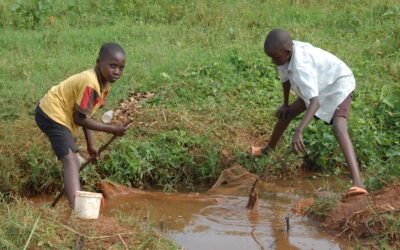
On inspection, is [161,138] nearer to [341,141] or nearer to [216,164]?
[216,164]

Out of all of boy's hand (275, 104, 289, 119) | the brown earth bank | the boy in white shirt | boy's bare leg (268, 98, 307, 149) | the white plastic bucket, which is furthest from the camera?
boy's hand (275, 104, 289, 119)

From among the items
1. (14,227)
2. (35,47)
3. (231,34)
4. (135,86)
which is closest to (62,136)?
(14,227)

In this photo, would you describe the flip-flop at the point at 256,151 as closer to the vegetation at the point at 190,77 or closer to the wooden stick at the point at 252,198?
the vegetation at the point at 190,77

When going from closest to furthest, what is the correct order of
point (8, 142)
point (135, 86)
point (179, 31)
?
point (8, 142) → point (135, 86) → point (179, 31)

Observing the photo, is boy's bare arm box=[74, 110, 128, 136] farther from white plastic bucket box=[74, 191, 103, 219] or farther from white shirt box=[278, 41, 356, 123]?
white shirt box=[278, 41, 356, 123]

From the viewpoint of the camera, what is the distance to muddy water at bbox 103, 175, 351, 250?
436 centimetres

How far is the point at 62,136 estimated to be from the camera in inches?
175

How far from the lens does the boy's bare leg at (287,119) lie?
216 inches

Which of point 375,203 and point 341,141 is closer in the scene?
point 375,203

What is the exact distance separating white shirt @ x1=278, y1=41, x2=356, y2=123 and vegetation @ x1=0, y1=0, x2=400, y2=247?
0.66 meters

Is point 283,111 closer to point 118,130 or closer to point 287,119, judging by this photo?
point 287,119

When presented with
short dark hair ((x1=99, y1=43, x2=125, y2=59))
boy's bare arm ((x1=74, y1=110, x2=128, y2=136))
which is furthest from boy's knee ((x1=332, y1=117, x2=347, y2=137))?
short dark hair ((x1=99, y1=43, x2=125, y2=59))

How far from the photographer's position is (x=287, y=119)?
5641 mm

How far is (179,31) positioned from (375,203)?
5464mm
